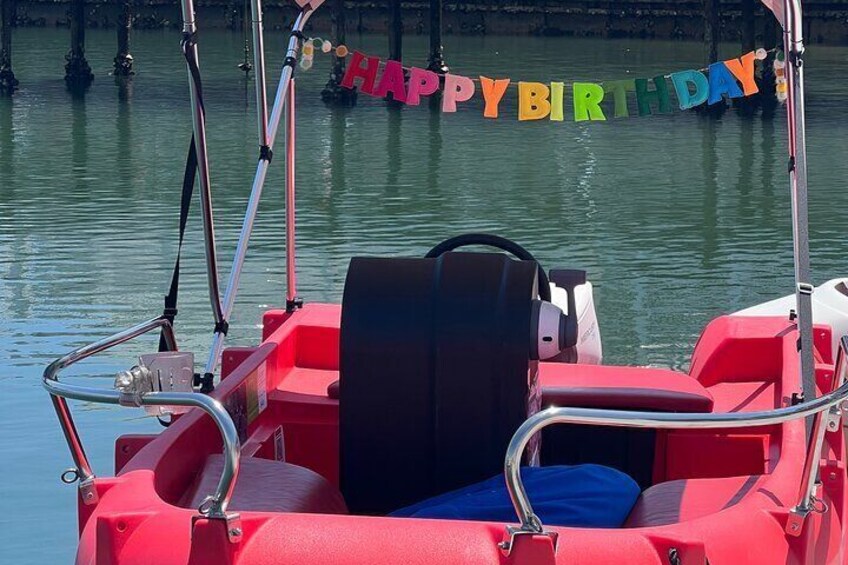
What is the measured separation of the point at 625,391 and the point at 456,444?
94 centimetres

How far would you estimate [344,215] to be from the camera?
1355 cm

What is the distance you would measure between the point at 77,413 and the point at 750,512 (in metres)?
4.66

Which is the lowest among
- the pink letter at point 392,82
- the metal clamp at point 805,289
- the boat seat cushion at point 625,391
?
the boat seat cushion at point 625,391

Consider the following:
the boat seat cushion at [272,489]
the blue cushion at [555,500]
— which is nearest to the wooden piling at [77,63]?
the boat seat cushion at [272,489]

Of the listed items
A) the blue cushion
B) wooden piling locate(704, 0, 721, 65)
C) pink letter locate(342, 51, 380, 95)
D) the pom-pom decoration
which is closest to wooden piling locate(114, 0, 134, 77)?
wooden piling locate(704, 0, 721, 65)

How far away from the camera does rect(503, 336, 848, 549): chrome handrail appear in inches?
116

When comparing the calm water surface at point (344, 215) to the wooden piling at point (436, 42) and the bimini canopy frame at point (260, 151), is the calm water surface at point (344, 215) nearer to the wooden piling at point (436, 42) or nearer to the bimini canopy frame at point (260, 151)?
the bimini canopy frame at point (260, 151)

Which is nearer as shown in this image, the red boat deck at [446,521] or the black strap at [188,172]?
the red boat deck at [446,521]

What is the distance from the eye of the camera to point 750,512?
3412 mm

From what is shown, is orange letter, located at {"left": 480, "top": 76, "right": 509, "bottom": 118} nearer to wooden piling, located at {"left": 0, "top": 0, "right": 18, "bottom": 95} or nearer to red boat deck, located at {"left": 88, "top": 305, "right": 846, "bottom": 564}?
red boat deck, located at {"left": 88, "top": 305, "right": 846, "bottom": 564}

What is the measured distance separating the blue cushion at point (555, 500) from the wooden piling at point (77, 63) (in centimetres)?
2247

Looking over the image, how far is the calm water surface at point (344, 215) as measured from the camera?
28.0 ft

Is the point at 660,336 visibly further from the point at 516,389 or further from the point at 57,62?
the point at 57,62

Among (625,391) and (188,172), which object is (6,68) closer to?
(188,172)
